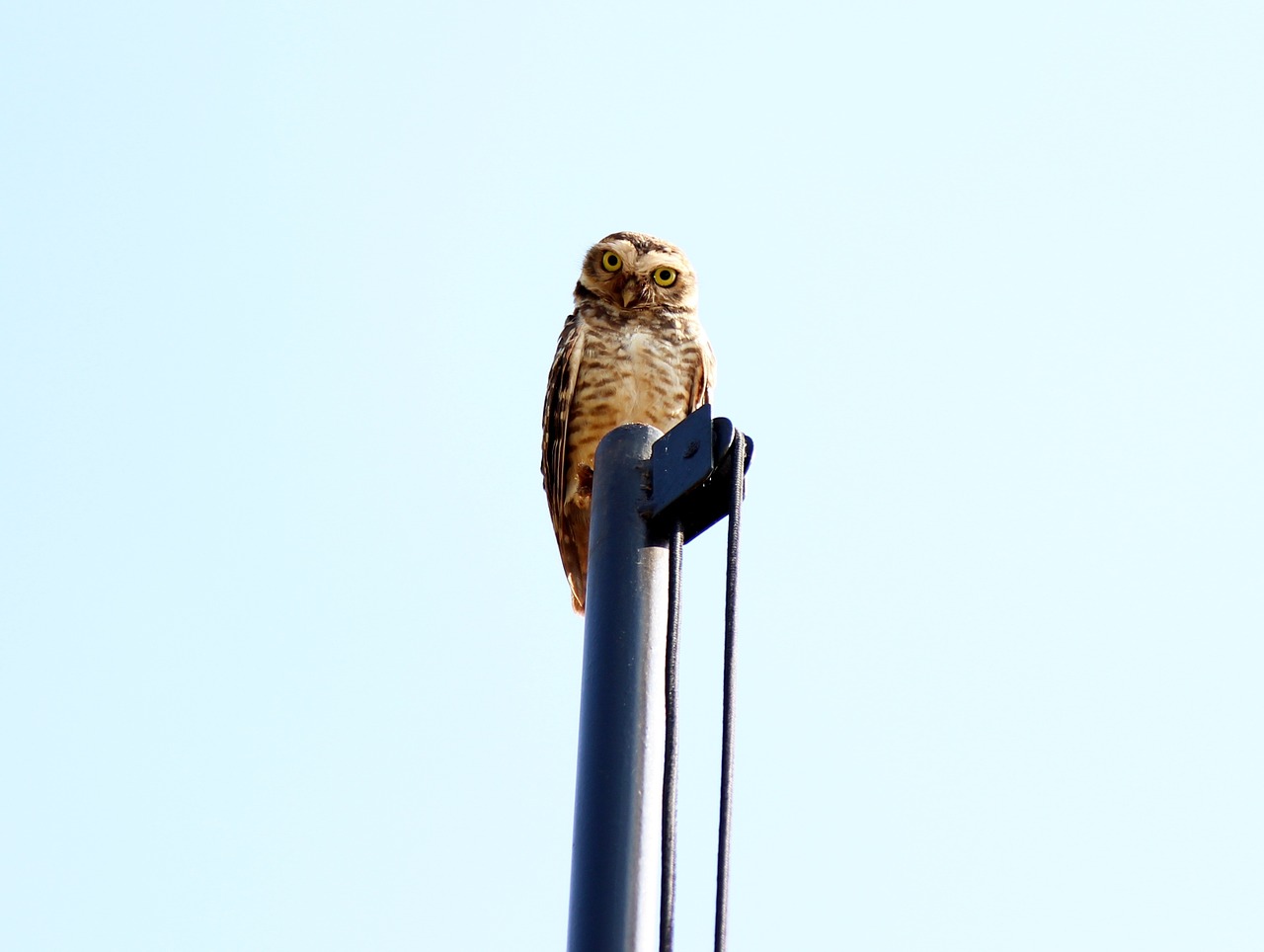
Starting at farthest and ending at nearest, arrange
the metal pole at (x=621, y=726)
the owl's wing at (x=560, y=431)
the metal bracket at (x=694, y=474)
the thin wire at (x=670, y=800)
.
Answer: the owl's wing at (x=560, y=431)
the metal bracket at (x=694, y=474)
the metal pole at (x=621, y=726)
the thin wire at (x=670, y=800)

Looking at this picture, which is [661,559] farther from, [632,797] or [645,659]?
[632,797]

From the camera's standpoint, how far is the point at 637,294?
7.29m

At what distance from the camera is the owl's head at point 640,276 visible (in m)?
7.30

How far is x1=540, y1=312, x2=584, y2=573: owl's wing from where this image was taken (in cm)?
697

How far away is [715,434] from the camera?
8.58 ft

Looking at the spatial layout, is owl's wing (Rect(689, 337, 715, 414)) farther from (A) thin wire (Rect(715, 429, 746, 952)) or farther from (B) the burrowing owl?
(A) thin wire (Rect(715, 429, 746, 952))

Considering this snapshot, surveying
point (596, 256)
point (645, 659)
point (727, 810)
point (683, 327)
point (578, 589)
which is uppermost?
point (596, 256)

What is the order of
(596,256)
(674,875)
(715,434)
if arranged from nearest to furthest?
(674,875) → (715,434) → (596,256)

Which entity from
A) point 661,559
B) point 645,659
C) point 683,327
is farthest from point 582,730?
point 683,327

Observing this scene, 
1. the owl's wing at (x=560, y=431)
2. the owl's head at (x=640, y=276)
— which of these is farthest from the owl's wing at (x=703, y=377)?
the owl's wing at (x=560, y=431)

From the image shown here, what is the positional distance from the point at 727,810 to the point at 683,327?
195 inches

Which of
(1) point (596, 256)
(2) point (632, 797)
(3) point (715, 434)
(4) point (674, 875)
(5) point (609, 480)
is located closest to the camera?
(4) point (674, 875)

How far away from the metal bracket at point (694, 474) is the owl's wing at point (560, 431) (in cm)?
423

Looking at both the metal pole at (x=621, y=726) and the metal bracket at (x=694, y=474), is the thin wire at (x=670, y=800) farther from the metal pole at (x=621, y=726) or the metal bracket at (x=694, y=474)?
the metal bracket at (x=694, y=474)
